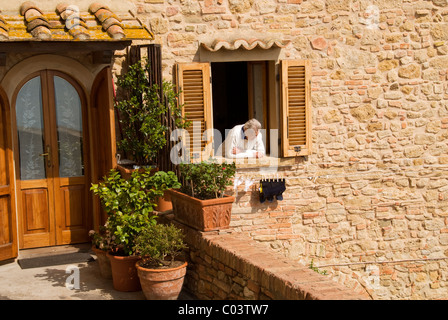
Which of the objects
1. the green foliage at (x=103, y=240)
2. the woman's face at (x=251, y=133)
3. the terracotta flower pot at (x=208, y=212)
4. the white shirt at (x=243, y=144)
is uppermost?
the woman's face at (x=251, y=133)

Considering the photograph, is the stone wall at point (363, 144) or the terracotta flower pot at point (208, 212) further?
the stone wall at point (363, 144)

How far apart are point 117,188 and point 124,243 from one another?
0.61m

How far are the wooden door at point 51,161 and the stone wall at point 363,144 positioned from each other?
71.5 inches

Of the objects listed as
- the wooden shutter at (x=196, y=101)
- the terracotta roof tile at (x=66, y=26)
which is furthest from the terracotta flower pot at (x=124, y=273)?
the terracotta roof tile at (x=66, y=26)

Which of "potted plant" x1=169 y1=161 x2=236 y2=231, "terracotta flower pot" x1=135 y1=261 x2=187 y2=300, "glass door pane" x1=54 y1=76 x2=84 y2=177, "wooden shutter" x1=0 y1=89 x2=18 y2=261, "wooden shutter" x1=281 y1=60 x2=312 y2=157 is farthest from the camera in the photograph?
"wooden shutter" x1=281 y1=60 x2=312 y2=157

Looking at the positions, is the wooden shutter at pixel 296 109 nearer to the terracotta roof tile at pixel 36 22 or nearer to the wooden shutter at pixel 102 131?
the wooden shutter at pixel 102 131

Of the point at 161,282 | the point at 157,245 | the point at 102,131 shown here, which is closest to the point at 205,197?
the point at 157,245

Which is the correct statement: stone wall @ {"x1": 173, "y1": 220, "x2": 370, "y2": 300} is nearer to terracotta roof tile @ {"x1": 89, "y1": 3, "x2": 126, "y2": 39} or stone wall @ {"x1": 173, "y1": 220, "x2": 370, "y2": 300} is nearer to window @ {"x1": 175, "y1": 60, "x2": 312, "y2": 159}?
window @ {"x1": 175, "y1": 60, "x2": 312, "y2": 159}

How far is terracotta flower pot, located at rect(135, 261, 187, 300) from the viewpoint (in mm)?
6348

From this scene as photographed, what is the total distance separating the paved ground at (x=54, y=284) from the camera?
6680 millimetres

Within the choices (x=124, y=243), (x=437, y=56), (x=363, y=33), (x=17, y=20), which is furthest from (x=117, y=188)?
(x=437, y=56)

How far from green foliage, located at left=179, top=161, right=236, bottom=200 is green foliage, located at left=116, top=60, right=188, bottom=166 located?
81 cm

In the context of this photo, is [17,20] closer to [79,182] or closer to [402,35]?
[79,182]

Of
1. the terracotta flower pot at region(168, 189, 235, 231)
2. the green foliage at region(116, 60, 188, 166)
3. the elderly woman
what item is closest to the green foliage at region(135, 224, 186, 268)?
the terracotta flower pot at region(168, 189, 235, 231)
